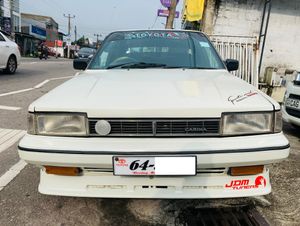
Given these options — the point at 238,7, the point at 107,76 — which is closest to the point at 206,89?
the point at 107,76

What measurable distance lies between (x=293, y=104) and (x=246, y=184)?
336 cm

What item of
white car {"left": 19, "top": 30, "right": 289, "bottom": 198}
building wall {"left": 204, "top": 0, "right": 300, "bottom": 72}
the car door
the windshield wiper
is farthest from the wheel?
white car {"left": 19, "top": 30, "right": 289, "bottom": 198}

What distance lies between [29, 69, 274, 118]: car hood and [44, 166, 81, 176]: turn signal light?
41 cm

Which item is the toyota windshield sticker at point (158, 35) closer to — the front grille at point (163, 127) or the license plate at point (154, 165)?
the front grille at point (163, 127)

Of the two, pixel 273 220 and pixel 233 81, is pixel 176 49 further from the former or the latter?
pixel 273 220

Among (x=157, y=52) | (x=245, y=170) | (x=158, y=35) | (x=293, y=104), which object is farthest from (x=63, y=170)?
(x=293, y=104)

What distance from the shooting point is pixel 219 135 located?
2361 millimetres

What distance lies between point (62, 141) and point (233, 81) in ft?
5.34

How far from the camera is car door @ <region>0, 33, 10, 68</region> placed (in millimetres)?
11656

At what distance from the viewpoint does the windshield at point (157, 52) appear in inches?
146

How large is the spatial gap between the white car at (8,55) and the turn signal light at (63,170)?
34.2 ft

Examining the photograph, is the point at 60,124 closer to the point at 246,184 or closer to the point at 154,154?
the point at 154,154

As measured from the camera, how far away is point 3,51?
11.7 m

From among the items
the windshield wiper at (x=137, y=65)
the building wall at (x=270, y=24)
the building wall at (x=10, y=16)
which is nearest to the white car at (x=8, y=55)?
the building wall at (x=270, y=24)
